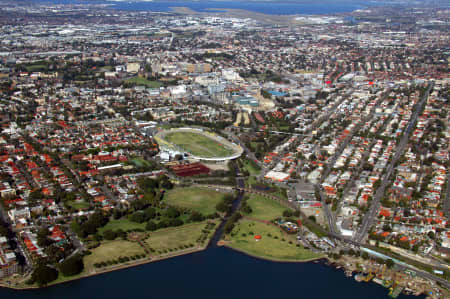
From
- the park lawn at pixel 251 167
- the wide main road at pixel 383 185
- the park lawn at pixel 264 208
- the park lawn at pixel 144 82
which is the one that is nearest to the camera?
the wide main road at pixel 383 185

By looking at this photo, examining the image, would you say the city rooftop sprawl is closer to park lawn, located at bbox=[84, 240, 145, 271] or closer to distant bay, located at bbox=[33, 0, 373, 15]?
park lawn, located at bbox=[84, 240, 145, 271]

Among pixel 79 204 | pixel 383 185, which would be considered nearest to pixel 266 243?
pixel 383 185

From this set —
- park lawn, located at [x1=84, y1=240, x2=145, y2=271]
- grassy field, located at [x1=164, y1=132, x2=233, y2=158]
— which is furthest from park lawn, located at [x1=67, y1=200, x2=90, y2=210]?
grassy field, located at [x1=164, y1=132, x2=233, y2=158]

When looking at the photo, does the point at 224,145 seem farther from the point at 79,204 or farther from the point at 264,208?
the point at 79,204

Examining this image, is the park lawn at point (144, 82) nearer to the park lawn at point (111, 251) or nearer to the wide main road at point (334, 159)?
the wide main road at point (334, 159)

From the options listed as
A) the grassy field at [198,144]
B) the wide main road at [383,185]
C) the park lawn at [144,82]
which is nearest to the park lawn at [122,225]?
the grassy field at [198,144]

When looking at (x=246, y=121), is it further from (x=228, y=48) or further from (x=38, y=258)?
(x=228, y=48)

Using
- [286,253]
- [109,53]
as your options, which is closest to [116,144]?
[286,253]
